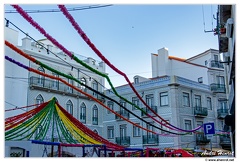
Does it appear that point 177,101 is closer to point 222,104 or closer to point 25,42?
point 222,104

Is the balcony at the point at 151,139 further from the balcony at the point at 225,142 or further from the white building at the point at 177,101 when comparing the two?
the balcony at the point at 225,142

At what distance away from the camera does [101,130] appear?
2348 cm

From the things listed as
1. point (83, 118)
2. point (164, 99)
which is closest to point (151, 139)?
point (164, 99)

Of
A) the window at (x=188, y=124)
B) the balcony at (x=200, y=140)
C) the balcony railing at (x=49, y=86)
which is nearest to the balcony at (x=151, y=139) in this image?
the window at (x=188, y=124)

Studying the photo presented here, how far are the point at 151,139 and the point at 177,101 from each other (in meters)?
3.05

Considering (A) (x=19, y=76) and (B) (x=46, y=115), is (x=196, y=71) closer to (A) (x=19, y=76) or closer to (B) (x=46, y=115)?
(A) (x=19, y=76)

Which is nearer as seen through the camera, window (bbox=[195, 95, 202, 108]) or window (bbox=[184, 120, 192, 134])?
window (bbox=[184, 120, 192, 134])

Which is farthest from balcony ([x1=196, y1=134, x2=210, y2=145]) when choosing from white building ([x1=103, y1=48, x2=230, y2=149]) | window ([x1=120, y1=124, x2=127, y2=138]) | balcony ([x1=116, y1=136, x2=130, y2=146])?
window ([x1=120, y1=124, x2=127, y2=138])

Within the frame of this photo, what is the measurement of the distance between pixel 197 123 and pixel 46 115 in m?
14.4

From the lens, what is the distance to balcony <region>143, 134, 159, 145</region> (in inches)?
826

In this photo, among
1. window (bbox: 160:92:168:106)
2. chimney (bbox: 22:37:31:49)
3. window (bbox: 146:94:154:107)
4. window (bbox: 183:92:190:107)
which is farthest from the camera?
window (bbox: 146:94:154:107)

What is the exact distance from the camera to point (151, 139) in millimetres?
21234

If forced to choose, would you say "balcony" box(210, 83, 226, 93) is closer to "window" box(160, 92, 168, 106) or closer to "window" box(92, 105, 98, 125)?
"window" box(160, 92, 168, 106)

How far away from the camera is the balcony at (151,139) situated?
20969 millimetres
